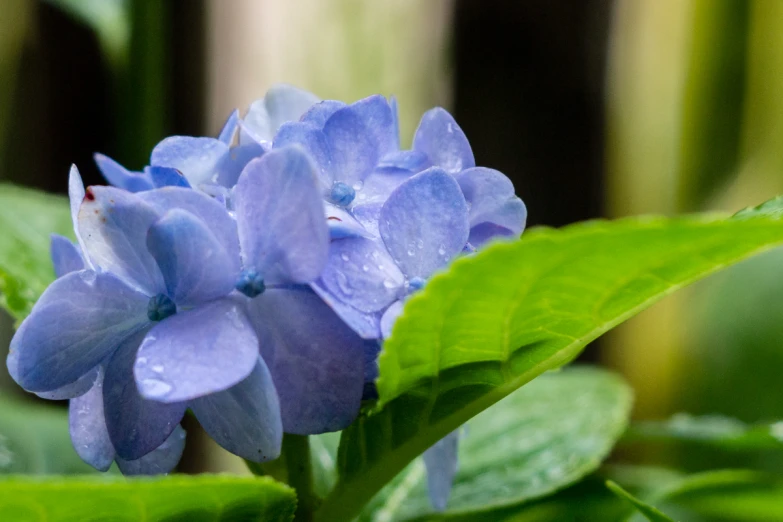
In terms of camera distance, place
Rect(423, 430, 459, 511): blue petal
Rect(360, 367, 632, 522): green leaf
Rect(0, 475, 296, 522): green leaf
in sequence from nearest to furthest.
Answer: Rect(0, 475, 296, 522): green leaf → Rect(423, 430, 459, 511): blue petal → Rect(360, 367, 632, 522): green leaf

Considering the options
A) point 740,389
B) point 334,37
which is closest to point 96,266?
point 740,389

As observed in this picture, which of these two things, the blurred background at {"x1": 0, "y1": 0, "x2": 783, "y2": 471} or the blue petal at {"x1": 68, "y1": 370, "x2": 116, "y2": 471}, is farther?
the blurred background at {"x1": 0, "y1": 0, "x2": 783, "y2": 471}

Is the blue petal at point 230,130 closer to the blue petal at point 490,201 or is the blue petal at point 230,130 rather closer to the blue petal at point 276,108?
the blue petal at point 276,108

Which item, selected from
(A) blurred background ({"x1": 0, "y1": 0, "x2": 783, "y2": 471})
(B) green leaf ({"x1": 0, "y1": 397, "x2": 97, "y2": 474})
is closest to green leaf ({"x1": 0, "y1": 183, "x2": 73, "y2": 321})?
(B) green leaf ({"x1": 0, "y1": 397, "x2": 97, "y2": 474})

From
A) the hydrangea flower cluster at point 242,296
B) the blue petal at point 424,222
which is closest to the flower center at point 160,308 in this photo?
the hydrangea flower cluster at point 242,296

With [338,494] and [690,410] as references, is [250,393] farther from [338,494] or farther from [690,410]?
[690,410]

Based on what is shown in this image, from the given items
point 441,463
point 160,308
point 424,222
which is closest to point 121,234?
point 160,308

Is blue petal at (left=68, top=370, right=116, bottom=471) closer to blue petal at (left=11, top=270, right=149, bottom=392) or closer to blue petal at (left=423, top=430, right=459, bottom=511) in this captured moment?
blue petal at (left=11, top=270, right=149, bottom=392)
